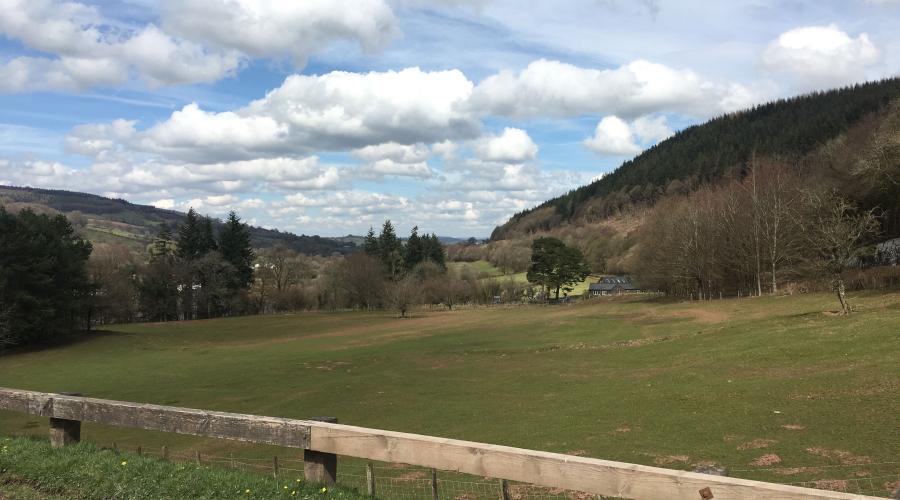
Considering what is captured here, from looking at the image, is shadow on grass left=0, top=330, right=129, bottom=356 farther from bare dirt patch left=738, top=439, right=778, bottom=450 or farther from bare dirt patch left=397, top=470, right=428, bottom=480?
bare dirt patch left=738, top=439, right=778, bottom=450

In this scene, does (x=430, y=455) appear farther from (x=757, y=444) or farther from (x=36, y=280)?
(x=36, y=280)

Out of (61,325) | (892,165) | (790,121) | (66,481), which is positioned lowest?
(61,325)

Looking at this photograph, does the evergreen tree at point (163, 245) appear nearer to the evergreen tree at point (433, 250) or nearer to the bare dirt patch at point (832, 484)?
the evergreen tree at point (433, 250)

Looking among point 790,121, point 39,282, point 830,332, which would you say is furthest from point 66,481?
point 790,121

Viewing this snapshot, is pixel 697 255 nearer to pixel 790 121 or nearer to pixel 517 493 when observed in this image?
pixel 517 493

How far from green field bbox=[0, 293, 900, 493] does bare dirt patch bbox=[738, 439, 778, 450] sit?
0.08 meters

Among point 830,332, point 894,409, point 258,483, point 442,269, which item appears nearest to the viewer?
point 258,483

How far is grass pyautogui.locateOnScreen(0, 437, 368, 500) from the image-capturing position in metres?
5.80

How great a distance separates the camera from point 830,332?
28328 mm

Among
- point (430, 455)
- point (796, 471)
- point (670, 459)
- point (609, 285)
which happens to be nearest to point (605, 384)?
point (670, 459)

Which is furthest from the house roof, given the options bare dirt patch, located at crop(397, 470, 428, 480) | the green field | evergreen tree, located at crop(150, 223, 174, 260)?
bare dirt patch, located at crop(397, 470, 428, 480)

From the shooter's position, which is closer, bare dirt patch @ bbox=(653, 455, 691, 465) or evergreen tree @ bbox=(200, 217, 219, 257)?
bare dirt patch @ bbox=(653, 455, 691, 465)

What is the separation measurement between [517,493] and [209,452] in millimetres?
12766

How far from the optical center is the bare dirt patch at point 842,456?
1181 cm
